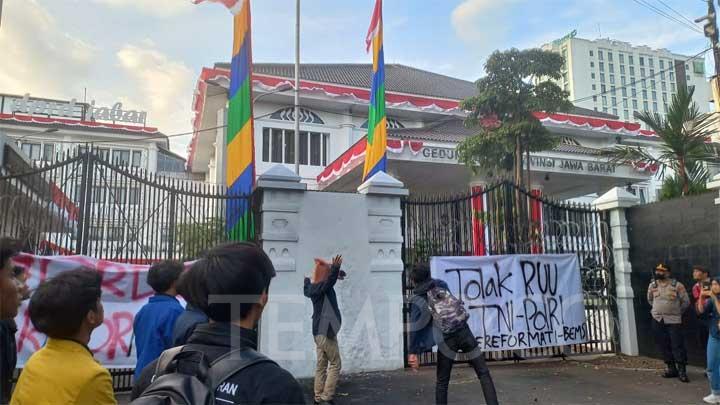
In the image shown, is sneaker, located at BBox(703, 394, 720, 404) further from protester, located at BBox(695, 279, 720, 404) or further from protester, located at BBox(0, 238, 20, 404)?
protester, located at BBox(0, 238, 20, 404)

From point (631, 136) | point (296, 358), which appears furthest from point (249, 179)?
point (631, 136)

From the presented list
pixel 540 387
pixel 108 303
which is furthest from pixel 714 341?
pixel 108 303

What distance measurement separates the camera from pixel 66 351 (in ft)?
6.55

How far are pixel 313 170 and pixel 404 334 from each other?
556 inches

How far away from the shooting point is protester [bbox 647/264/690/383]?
6688 mm

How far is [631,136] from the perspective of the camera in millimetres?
26922

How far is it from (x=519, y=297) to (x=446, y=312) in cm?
348

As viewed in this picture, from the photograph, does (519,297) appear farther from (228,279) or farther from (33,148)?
(33,148)

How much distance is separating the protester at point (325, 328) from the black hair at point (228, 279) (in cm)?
382

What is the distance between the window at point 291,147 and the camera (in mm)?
20266

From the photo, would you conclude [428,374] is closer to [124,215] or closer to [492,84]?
[124,215]

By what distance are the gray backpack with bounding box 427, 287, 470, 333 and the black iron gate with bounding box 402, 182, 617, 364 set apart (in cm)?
249

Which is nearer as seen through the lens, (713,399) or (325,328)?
(325,328)

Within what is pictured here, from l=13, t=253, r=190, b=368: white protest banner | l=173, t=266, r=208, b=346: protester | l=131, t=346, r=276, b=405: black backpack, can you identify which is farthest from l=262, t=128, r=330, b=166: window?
l=131, t=346, r=276, b=405: black backpack
